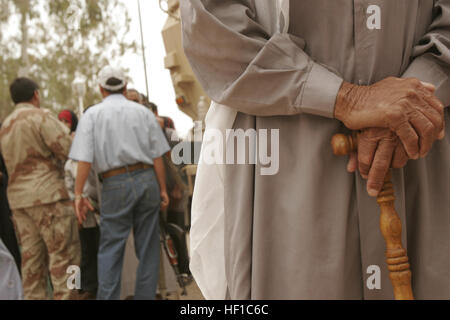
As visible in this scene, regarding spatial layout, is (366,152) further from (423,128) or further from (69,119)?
(69,119)

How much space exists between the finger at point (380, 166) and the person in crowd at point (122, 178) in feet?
6.34

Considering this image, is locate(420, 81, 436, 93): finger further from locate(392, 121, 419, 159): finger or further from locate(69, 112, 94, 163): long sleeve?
locate(69, 112, 94, 163): long sleeve

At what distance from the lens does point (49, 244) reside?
10.6 ft

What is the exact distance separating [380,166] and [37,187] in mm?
2908

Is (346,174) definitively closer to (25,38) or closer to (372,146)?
(372,146)

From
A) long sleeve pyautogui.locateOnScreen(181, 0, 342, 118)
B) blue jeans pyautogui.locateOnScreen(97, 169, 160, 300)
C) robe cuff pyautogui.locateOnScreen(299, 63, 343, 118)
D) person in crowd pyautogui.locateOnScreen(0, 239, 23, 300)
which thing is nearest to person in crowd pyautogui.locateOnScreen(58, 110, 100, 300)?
blue jeans pyautogui.locateOnScreen(97, 169, 160, 300)

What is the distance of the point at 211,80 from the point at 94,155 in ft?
6.97

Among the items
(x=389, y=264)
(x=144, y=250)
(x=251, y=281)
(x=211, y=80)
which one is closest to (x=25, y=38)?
(x=144, y=250)

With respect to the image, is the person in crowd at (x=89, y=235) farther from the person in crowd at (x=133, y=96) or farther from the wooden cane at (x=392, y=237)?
the wooden cane at (x=392, y=237)

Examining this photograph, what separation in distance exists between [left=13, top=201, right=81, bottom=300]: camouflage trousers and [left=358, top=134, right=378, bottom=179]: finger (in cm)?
283

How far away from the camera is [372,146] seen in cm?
81

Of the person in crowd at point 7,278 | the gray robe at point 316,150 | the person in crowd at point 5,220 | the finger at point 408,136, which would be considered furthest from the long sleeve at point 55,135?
the finger at point 408,136

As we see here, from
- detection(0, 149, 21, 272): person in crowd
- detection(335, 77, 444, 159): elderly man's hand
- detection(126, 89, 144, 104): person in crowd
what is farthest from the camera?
detection(0, 149, 21, 272): person in crowd

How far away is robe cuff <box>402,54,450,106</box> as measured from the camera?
86 centimetres
